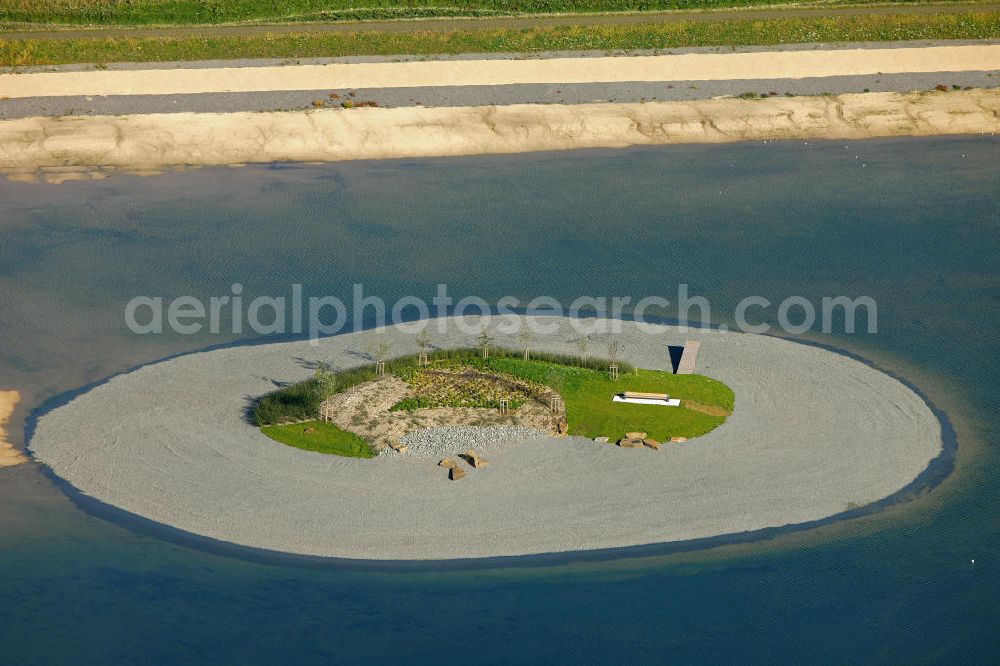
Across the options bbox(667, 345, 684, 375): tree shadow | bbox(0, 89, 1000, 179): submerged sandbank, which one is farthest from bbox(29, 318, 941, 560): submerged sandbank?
bbox(0, 89, 1000, 179): submerged sandbank

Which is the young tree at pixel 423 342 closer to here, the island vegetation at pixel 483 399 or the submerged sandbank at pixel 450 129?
the island vegetation at pixel 483 399

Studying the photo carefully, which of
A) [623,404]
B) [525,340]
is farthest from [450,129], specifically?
[623,404]

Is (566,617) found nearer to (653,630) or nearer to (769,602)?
(653,630)

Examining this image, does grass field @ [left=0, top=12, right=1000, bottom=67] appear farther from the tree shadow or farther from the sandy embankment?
the sandy embankment

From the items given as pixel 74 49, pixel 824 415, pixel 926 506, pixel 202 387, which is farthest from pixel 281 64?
pixel 926 506

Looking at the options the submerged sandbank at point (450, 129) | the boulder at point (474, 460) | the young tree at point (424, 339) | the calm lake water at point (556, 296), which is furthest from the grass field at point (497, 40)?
the boulder at point (474, 460)
